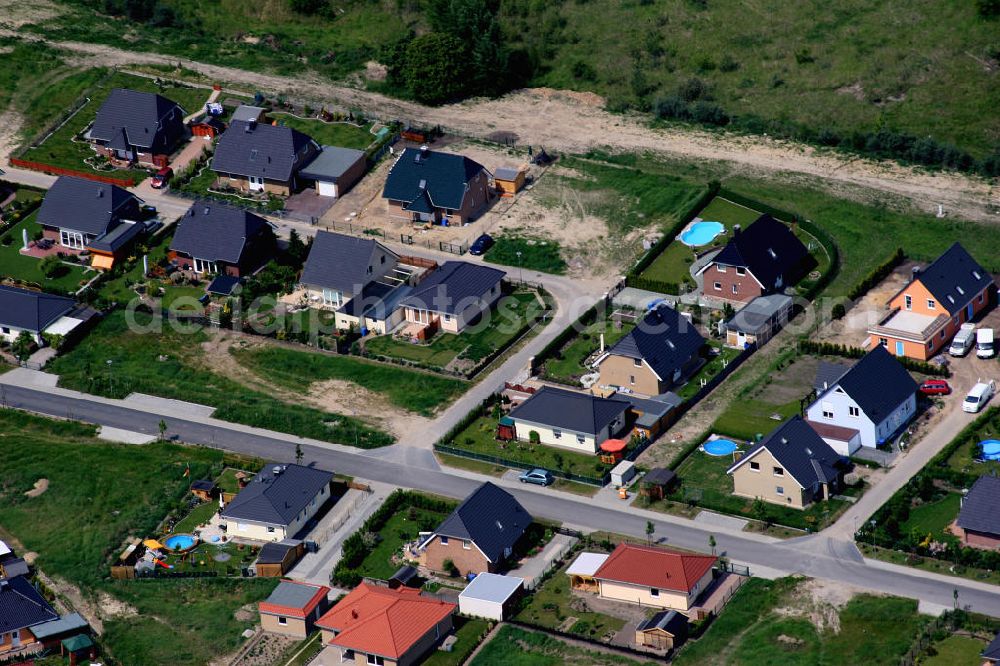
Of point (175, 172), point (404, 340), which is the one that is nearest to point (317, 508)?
point (404, 340)

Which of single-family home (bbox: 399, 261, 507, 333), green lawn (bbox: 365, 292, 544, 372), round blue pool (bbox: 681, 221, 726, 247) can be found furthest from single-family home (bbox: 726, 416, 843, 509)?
round blue pool (bbox: 681, 221, 726, 247)

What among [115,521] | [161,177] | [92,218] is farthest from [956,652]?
[161,177]

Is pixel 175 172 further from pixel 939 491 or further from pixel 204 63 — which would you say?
pixel 939 491

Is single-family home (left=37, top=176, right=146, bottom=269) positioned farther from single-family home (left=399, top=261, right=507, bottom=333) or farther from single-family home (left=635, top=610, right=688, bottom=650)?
single-family home (left=635, top=610, right=688, bottom=650)

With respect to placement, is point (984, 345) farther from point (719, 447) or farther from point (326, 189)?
point (326, 189)

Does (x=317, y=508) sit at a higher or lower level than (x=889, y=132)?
lower

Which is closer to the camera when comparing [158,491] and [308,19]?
[158,491]

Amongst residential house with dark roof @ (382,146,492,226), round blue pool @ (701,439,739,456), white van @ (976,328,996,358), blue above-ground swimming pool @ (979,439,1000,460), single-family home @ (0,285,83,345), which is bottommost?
single-family home @ (0,285,83,345)
